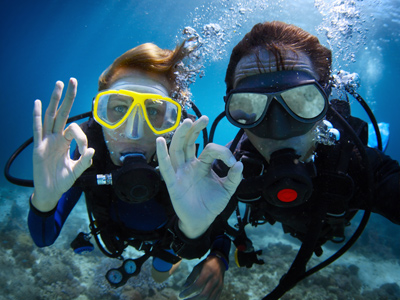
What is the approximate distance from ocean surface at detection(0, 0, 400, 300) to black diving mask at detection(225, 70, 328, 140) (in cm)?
199

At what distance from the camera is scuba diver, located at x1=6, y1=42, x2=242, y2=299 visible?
1.96 meters

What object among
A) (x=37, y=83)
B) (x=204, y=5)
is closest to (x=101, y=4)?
(x=204, y=5)

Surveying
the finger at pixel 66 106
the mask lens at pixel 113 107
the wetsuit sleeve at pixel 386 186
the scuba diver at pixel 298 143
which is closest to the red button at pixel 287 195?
the scuba diver at pixel 298 143

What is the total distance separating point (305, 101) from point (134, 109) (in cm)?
197

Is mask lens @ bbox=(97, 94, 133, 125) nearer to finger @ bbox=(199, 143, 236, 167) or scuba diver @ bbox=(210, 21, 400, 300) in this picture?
scuba diver @ bbox=(210, 21, 400, 300)

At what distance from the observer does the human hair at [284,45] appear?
8.05 feet

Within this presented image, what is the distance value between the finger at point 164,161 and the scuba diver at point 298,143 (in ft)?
2.69

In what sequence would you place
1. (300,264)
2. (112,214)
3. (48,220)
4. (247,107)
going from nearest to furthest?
(300,264), (247,107), (48,220), (112,214)

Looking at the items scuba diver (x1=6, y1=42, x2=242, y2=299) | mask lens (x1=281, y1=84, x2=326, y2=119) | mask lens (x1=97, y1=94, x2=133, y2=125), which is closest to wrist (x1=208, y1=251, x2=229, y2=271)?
scuba diver (x1=6, y1=42, x2=242, y2=299)

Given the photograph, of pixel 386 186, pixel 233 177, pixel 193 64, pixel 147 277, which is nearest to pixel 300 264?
pixel 386 186

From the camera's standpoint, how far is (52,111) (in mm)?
2049

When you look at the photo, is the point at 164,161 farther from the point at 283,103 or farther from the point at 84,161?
the point at 283,103

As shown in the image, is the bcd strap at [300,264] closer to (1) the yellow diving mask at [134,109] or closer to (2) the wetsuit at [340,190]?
(2) the wetsuit at [340,190]

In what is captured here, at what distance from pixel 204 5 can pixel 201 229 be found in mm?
19206
